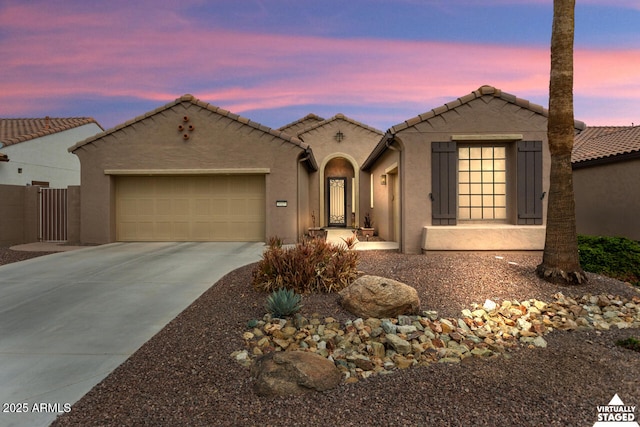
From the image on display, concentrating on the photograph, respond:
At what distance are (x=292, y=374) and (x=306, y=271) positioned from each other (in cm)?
230

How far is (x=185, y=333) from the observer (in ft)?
13.6

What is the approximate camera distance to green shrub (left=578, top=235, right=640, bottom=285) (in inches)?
292

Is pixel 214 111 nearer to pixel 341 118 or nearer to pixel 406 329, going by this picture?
pixel 341 118

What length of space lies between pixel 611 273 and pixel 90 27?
13.4 m

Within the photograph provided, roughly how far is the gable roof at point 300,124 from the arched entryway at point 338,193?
306 cm

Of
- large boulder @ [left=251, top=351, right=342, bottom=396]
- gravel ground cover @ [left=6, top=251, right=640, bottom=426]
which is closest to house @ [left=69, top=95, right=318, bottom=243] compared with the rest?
gravel ground cover @ [left=6, top=251, right=640, bottom=426]

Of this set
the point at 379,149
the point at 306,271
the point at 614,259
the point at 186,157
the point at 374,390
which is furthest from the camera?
the point at 186,157

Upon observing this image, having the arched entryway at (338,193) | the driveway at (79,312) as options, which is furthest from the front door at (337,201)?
the driveway at (79,312)

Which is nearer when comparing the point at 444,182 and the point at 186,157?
the point at 444,182

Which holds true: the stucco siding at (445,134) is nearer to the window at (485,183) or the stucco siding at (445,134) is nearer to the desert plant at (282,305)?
the window at (485,183)

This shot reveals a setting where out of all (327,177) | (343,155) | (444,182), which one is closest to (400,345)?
(444,182)

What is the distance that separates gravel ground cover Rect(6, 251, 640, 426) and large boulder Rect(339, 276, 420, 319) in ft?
0.65

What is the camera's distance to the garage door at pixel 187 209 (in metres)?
12.2

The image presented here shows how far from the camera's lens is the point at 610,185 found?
1191 centimetres
